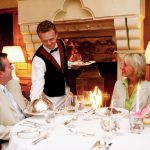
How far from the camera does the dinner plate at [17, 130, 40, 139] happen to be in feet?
5.24

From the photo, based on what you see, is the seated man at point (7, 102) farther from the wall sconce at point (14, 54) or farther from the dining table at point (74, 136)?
the wall sconce at point (14, 54)

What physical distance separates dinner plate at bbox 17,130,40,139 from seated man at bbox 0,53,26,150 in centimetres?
28

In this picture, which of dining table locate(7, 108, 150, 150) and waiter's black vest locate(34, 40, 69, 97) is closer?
dining table locate(7, 108, 150, 150)

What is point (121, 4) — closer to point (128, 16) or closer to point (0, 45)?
point (128, 16)

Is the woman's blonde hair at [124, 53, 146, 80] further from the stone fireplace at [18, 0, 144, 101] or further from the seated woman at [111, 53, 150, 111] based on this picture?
the stone fireplace at [18, 0, 144, 101]

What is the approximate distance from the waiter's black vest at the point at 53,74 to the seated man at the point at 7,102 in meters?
0.44

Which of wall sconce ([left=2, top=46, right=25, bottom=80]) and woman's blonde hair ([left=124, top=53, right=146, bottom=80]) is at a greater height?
wall sconce ([left=2, top=46, right=25, bottom=80])

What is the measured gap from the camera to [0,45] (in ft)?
17.9

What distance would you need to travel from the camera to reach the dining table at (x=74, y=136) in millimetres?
1471

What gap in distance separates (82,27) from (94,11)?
1.35 feet

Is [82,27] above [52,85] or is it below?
above

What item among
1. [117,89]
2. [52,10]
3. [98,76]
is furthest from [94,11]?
[117,89]

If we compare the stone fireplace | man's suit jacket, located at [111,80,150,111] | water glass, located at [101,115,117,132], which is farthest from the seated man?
the stone fireplace

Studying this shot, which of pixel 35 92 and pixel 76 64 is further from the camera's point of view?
pixel 76 64
